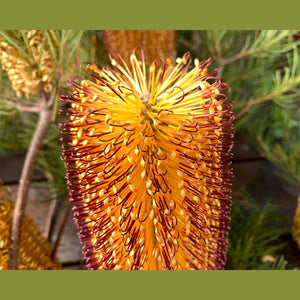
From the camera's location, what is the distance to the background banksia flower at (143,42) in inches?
10.9

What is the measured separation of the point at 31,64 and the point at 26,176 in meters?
0.11

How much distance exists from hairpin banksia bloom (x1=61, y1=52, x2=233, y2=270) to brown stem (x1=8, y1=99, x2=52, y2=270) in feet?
0.21

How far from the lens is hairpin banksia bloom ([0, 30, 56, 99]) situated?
291mm

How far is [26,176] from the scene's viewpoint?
0.33 m

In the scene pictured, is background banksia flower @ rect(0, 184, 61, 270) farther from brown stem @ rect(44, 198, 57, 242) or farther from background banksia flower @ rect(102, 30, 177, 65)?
background banksia flower @ rect(102, 30, 177, 65)

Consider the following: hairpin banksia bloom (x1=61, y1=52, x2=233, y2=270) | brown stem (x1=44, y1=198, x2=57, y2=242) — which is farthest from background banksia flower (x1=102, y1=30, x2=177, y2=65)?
brown stem (x1=44, y1=198, x2=57, y2=242)

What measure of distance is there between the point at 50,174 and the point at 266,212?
0.22 meters

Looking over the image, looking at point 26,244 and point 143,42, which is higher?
point 143,42

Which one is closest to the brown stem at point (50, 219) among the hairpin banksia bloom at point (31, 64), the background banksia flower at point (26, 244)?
the background banksia flower at point (26, 244)

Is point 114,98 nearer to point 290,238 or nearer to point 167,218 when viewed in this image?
point 167,218

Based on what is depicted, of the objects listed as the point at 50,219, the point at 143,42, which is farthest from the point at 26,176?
the point at 143,42

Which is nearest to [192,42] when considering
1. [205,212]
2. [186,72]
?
[186,72]

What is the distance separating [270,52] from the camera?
30 cm

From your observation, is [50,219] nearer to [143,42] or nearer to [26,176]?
[26,176]
